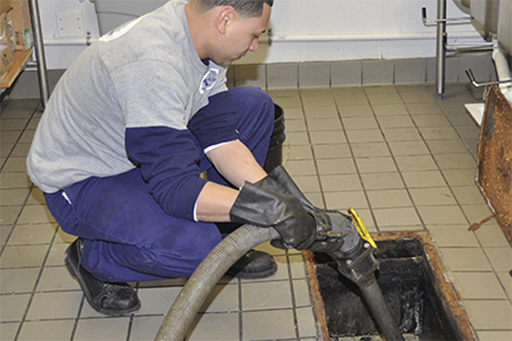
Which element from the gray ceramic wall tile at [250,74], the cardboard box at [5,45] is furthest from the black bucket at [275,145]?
the cardboard box at [5,45]

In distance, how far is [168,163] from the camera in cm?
150

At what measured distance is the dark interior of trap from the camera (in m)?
2.23

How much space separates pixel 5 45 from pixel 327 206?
1932mm

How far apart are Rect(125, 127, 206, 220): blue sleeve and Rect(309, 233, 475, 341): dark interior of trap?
0.80 metres

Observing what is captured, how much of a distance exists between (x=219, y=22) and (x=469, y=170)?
168cm

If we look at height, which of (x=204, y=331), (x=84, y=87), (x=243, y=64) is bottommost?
(x=204, y=331)

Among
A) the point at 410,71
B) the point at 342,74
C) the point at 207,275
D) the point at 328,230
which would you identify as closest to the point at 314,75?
the point at 342,74

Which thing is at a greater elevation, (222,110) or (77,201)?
(222,110)

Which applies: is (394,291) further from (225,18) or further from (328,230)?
(225,18)

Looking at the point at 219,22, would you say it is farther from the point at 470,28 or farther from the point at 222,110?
the point at 470,28

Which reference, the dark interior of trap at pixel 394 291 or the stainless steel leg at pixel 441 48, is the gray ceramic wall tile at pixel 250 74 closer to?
the stainless steel leg at pixel 441 48

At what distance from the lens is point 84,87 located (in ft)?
5.47

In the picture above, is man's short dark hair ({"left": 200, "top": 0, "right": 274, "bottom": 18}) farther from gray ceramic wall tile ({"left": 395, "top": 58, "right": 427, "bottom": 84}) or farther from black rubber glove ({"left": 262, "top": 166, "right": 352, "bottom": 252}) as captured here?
gray ceramic wall tile ({"left": 395, "top": 58, "right": 427, "bottom": 84})

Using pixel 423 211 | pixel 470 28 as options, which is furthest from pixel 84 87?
pixel 470 28
